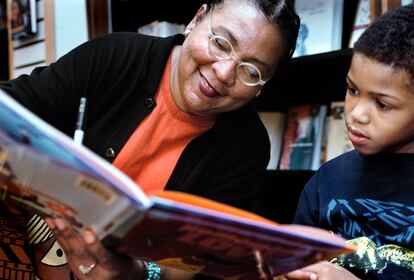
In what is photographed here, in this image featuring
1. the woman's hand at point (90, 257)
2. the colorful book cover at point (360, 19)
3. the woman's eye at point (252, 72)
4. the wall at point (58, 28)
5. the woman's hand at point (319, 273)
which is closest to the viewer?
the woman's hand at point (90, 257)

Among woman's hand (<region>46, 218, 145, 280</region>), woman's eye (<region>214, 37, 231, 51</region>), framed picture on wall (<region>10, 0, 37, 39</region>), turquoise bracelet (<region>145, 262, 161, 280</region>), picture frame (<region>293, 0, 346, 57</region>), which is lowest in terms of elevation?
turquoise bracelet (<region>145, 262, 161, 280</region>)

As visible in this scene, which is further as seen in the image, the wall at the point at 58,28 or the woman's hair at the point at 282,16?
the wall at the point at 58,28

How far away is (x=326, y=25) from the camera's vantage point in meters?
1.61

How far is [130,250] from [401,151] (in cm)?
63

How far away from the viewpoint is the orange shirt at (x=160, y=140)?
3.66 ft

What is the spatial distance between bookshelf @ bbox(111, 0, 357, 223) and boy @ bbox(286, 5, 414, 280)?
551 mm

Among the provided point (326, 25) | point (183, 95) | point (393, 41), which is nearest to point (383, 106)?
point (393, 41)

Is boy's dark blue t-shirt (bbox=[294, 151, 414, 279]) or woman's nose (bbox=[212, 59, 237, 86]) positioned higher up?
woman's nose (bbox=[212, 59, 237, 86])

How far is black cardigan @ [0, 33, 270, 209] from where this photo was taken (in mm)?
1084

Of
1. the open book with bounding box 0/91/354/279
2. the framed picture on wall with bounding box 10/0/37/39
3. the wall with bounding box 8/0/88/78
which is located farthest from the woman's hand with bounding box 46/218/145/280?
the framed picture on wall with bounding box 10/0/37/39

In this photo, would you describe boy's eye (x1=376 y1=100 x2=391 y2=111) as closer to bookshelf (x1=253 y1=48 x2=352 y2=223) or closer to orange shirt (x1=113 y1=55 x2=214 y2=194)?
orange shirt (x1=113 y1=55 x2=214 y2=194)

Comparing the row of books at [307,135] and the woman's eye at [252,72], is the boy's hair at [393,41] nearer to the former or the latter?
the woman's eye at [252,72]

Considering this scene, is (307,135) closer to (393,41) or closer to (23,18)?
(393,41)

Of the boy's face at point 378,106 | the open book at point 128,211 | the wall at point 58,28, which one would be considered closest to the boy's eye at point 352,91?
the boy's face at point 378,106
